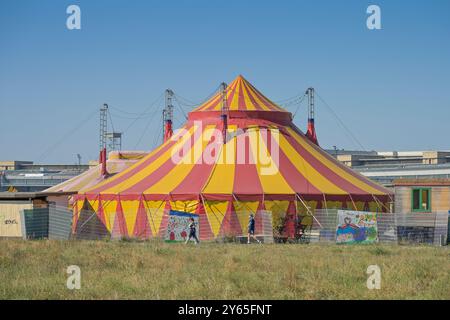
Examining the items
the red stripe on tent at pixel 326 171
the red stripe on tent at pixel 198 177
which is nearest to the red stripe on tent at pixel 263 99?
the red stripe on tent at pixel 326 171

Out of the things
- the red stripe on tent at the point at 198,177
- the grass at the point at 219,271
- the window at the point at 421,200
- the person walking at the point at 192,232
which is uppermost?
the red stripe on tent at the point at 198,177

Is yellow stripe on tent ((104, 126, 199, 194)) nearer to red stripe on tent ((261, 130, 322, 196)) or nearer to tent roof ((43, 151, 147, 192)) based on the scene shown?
red stripe on tent ((261, 130, 322, 196))

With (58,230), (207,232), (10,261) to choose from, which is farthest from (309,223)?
(10,261)

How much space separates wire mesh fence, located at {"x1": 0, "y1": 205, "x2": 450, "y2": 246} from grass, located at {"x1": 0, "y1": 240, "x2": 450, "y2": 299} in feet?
10.1

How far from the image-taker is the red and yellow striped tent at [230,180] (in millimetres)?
31469

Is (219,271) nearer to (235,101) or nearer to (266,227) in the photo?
(266,227)

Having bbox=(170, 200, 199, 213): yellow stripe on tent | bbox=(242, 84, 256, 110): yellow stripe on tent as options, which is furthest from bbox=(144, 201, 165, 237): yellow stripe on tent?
bbox=(242, 84, 256, 110): yellow stripe on tent

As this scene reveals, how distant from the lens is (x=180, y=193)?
31656 mm

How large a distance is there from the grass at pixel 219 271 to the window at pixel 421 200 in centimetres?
778

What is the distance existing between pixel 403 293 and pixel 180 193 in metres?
17.1

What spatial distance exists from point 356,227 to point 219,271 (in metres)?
11.8

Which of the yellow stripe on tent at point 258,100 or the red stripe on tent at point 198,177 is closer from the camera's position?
the red stripe on tent at point 198,177

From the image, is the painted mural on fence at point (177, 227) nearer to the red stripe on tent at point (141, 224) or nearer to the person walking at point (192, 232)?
the person walking at point (192, 232)

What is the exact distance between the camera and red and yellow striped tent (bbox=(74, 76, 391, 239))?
31469 mm
